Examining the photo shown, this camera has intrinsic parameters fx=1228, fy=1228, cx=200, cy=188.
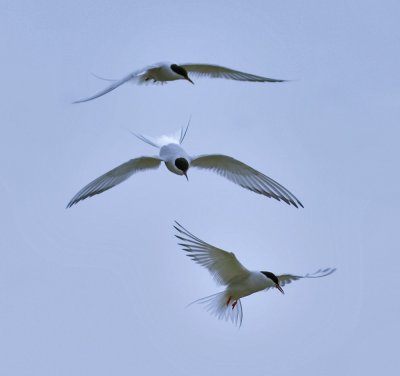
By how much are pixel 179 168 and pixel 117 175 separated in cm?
113

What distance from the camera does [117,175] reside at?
17312 millimetres

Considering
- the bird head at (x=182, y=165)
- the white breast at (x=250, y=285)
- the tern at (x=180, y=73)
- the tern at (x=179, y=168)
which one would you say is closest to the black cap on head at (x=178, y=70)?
the tern at (x=180, y=73)

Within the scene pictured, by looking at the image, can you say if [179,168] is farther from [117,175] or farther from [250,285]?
[250,285]

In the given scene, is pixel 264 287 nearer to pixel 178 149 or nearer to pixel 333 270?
pixel 333 270

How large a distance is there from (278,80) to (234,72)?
1.87 m

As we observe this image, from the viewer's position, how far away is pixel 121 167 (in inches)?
680

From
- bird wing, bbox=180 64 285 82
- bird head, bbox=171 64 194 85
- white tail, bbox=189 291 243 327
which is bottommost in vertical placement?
white tail, bbox=189 291 243 327

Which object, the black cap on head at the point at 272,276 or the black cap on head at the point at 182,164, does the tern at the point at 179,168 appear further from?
the black cap on head at the point at 272,276

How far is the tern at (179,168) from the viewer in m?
16.6

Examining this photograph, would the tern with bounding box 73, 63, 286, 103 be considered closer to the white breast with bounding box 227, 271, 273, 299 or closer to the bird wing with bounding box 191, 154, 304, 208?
the bird wing with bounding box 191, 154, 304, 208

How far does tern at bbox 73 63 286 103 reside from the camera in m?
17.8

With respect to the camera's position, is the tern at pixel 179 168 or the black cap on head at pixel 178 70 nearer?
the tern at pixel 179 168

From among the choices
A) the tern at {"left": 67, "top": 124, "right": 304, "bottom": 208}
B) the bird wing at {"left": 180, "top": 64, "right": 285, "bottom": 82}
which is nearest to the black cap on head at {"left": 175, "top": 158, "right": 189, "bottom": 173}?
the tern at {"left": 67, "top": 124, "right": 304, "bottom": 208}

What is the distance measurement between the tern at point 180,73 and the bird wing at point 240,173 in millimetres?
1318
